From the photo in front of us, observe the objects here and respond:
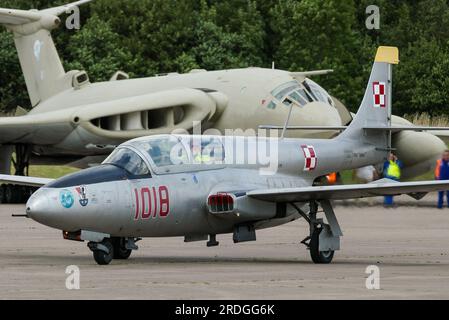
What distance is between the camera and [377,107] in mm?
22719

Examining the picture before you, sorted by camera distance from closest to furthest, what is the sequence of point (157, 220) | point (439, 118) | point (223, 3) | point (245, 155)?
point (157, 220)
point (245, 155)
point (439, 118)
point (223, 3)

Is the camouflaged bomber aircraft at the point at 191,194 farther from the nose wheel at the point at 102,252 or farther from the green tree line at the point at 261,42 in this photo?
the green tree line at the point at 261,42

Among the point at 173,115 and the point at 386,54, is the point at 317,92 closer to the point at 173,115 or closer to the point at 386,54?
the point at 173,115

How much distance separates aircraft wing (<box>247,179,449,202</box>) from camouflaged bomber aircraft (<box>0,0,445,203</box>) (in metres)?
15.0

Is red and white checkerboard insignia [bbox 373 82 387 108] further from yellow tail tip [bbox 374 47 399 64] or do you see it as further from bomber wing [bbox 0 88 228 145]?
bomber wing [bbox 0 88 228 145]

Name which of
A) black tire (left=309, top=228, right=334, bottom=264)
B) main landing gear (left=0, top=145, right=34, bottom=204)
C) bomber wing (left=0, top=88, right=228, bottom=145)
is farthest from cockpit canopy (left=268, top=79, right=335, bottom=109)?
black tire (left=309, top=228, right=334, bottom=264)

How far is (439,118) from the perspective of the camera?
205ft

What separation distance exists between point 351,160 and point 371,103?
1.12 meters

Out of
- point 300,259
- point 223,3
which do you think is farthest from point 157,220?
point 223,3

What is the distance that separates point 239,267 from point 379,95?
566 cm

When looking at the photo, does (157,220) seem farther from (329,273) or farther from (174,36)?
(174,36)

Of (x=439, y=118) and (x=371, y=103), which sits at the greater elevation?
(x=371, y=103)

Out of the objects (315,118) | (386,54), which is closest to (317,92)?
(315,118)

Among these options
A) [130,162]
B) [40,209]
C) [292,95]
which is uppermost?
[130,162]
